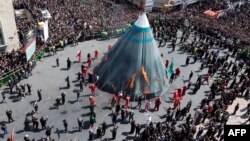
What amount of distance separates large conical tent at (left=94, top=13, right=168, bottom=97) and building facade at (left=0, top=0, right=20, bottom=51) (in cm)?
1065

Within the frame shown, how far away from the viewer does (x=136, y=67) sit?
1240 inches

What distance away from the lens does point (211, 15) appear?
150 feet

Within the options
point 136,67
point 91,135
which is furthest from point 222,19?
point 91,135

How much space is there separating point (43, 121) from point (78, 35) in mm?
14813

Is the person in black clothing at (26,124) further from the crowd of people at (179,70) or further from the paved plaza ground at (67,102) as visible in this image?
the paved plaza ground at (67,102)

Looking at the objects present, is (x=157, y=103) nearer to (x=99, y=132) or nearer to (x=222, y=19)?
(x=99, y=132)

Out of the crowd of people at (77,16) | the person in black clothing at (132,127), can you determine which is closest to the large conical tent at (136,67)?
the person in black clothing at (132,127)

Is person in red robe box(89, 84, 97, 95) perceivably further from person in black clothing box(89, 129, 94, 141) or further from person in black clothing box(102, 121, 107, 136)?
person in black clothing box(89, 129, 94, 141)

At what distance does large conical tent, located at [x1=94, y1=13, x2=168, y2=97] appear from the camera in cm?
3125

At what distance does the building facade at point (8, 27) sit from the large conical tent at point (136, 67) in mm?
10653

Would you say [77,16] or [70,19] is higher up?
[77,16]

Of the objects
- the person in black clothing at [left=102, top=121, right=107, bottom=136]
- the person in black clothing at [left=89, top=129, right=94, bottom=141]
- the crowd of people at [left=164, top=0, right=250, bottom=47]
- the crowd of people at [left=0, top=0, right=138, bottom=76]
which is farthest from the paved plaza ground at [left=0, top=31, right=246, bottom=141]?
the crowd of people at [left=164, top=0, right=250, bottom=47]

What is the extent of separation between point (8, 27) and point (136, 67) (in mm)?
13704

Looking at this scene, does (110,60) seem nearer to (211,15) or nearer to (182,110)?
(182,110)
